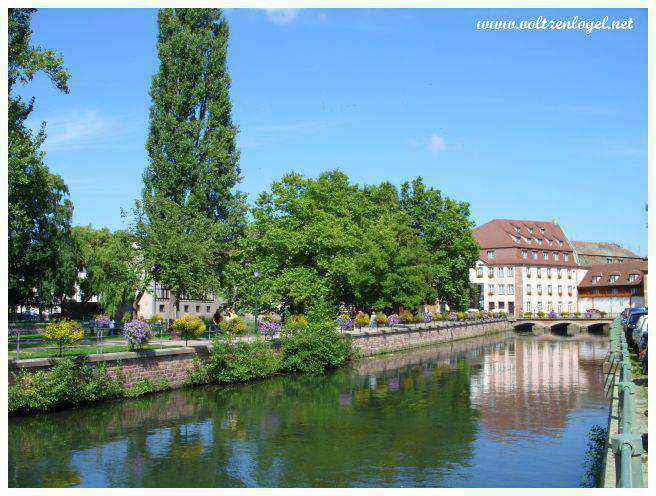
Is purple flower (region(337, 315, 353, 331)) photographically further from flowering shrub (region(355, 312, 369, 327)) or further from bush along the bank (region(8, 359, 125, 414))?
bush along the bank (region(8, 359, 125, 414))

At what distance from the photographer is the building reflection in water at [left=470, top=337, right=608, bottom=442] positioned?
24844 mm

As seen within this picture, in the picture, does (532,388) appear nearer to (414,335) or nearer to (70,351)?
(70,351)

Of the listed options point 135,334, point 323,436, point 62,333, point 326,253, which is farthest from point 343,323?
point 323,436

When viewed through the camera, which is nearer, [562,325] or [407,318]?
[407,318]

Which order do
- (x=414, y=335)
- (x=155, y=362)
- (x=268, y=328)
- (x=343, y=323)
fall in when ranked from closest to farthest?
(x=155, y=362), (x=268, y=328), (x=343, y=323), (x=414, y=335)

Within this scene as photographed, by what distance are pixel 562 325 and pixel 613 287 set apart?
20469mm

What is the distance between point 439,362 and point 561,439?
87.6ft

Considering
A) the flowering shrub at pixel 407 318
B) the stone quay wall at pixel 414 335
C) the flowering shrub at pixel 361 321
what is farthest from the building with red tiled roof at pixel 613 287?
the flowering shrub at pixel 361 321

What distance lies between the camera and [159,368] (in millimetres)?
30328

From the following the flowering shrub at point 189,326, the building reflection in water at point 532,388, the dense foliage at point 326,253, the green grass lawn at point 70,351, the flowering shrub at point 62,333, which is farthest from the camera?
the dense foliage at point 326,253

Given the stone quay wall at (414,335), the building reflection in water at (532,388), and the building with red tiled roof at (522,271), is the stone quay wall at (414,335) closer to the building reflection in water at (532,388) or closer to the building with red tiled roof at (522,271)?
the building reflection in water at (532,388)

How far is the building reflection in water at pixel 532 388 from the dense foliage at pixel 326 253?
953 centimetres

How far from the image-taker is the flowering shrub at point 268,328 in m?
37.2

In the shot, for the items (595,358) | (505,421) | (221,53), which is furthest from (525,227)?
(505,421)
